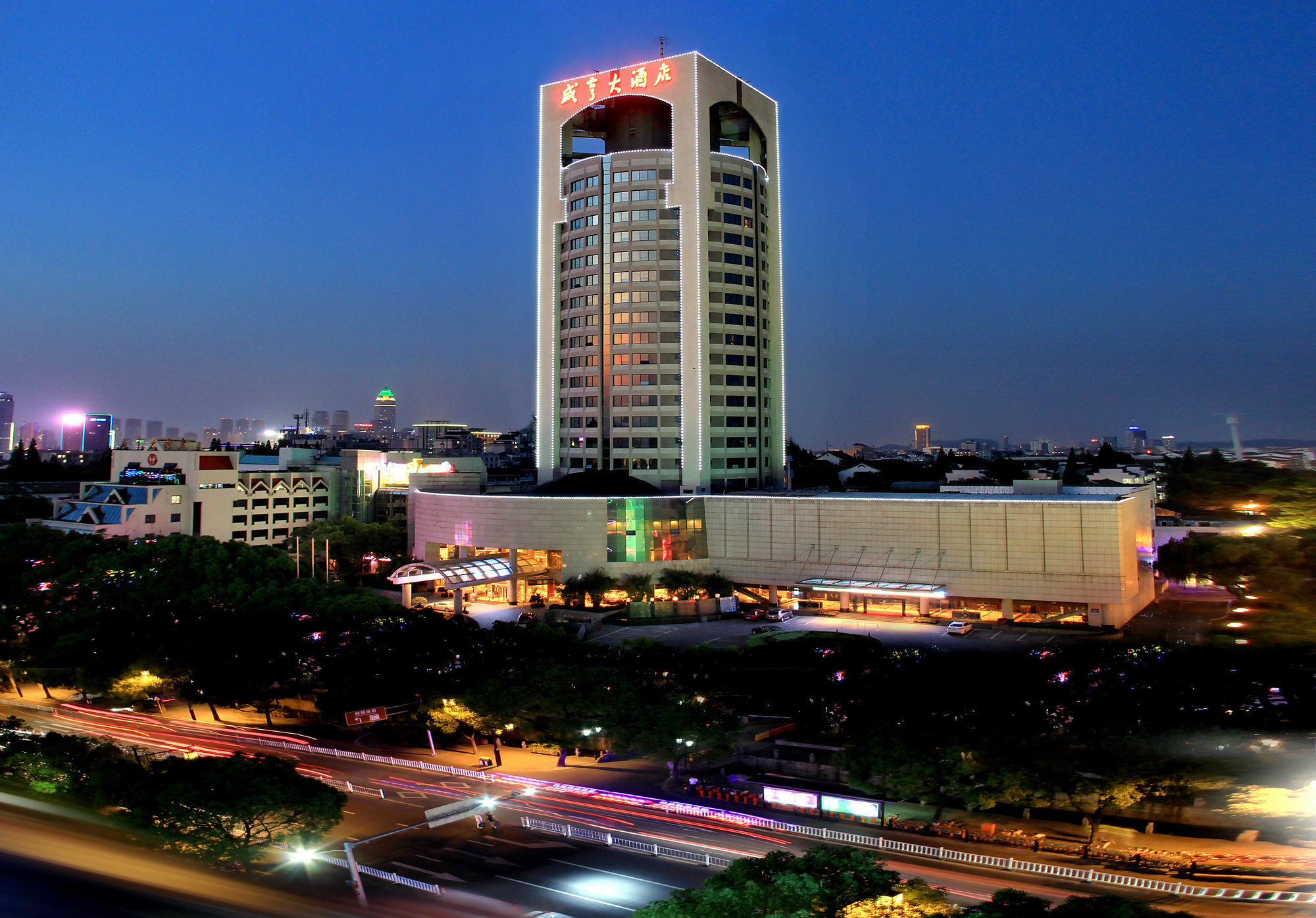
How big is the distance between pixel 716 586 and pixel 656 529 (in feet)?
23.5

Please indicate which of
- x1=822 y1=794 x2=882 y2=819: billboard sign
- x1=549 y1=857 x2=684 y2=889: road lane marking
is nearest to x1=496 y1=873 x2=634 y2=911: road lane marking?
x1=549 y1=857 x2=684 y2=889: road lane marking

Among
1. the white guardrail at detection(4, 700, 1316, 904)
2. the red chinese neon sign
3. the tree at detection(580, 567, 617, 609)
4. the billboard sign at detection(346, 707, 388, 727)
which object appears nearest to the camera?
the white guardrail at detection(4, 700, 1316, 904)

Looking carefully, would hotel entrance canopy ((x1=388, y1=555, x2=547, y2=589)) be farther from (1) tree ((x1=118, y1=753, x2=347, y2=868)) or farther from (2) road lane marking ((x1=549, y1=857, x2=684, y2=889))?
(2) road lane marking ((x1=549, y1=857, x2=684, y2=889))

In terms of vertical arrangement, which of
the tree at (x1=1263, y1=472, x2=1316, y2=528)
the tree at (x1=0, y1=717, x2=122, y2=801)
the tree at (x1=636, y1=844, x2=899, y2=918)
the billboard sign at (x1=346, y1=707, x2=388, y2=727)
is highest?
the tree at (x1=1263, y1=472, x2=1316, y2=528)

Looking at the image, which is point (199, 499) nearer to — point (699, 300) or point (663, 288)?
point (663, 288)

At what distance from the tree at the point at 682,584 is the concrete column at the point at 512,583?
12.8 meters

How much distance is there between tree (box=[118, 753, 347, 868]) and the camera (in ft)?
74.5

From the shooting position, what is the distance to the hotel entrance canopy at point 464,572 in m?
68.2

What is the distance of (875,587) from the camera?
214 ft

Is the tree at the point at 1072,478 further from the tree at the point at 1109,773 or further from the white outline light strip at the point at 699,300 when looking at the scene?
the tree at the point at 1109,773

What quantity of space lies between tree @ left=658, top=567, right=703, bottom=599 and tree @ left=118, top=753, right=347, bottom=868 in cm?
4484

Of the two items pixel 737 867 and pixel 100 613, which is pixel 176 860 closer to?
pixel 737 867

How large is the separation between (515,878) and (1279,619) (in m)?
26.2

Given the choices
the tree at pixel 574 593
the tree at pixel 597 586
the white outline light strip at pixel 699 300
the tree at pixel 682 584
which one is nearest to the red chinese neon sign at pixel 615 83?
A: the white outline light strip at pixel 699 300
